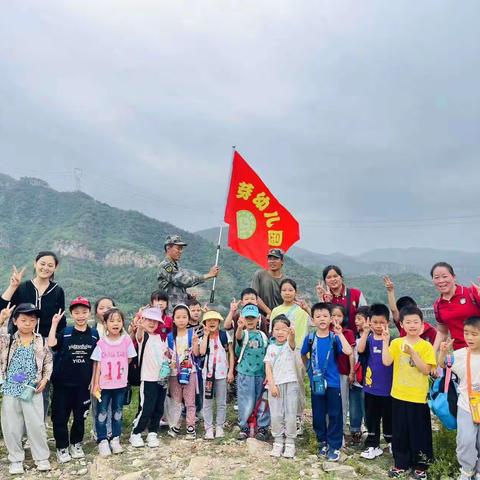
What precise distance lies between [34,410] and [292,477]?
304cm

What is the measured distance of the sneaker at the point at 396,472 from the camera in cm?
482

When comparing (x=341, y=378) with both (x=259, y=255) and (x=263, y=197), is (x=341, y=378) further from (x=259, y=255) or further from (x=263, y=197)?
(x=263, y=197)

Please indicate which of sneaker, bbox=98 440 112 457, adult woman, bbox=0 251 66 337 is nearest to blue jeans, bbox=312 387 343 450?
sneaker, bbox=98 440 112 457

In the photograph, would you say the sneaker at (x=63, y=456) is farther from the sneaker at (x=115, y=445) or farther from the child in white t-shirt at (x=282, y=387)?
the child in white t-shirt at (x=282, y=387)

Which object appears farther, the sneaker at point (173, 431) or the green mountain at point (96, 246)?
the green mountain at point (96, 246)

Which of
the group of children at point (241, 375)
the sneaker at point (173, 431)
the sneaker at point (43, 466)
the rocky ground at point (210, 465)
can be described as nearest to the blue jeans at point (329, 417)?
the group of children at point (241, 375)

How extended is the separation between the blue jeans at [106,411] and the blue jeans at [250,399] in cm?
153

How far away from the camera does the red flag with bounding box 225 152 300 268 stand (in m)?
8.48

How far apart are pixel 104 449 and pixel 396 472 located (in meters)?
3.40

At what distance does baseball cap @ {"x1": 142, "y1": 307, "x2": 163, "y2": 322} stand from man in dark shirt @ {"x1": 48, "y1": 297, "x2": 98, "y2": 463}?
0.77 m

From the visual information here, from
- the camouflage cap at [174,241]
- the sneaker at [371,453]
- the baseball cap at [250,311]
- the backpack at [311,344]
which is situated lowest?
the sneaker at [371,453]

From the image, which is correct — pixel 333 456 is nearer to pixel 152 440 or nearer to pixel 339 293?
pixel 339 293

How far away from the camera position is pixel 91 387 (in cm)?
534

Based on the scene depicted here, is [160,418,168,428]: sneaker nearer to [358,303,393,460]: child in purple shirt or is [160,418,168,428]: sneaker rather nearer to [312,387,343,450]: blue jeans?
[312,387,343,450]: blue jeans
